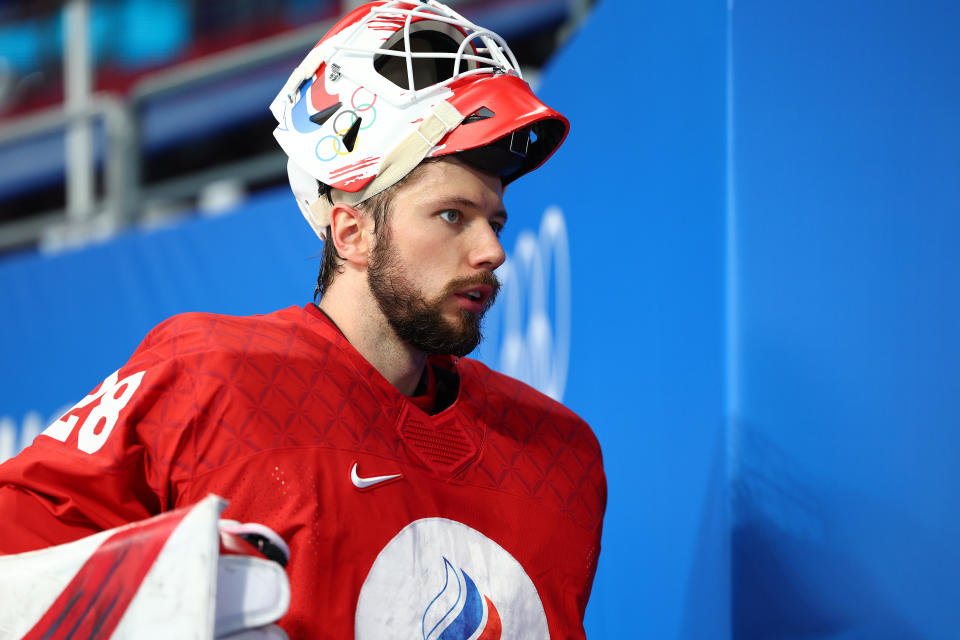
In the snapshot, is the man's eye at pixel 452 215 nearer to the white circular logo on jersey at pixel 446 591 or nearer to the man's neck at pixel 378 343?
the man's neck at pixel 378 343

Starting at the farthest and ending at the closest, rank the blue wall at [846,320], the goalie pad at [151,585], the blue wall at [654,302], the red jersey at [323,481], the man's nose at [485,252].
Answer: the blue wall at [654,302], the blue wall at [846,320], the man's nose at [485,252], the red jersey at [323,481], the goalie pad at [151,585]

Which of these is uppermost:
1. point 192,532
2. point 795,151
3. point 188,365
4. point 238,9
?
point 238,9

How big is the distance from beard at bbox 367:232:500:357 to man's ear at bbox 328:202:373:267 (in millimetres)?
33

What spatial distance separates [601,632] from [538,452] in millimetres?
493

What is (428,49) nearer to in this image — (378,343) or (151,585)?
(378,343)

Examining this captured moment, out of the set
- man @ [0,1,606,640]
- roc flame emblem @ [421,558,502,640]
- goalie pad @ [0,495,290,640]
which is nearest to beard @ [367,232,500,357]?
man @ [0,1,606,640]

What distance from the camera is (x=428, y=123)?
1.24 meters

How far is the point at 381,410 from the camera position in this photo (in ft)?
4.00

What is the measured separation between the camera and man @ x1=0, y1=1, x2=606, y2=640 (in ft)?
3.55

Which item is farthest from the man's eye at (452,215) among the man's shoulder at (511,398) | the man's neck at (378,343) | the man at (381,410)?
the man's shoulder at (511,398)

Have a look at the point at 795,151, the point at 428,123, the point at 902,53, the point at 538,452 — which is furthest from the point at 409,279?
the point at 902,53

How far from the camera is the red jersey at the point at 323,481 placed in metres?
1.06

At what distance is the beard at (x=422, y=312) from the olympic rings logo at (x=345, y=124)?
123 mm

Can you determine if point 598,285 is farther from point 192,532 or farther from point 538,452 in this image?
point 192,532
